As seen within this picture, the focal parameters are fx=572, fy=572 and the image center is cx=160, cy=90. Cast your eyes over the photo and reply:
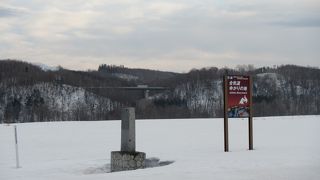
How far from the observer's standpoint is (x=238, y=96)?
17.7 m

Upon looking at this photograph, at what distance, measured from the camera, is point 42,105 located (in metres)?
126

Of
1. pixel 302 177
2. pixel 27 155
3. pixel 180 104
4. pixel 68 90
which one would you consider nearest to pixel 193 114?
pixel 180 104

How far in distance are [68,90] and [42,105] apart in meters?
9.39

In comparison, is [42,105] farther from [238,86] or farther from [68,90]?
[238,86]

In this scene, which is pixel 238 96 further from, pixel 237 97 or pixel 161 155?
pixel 161 155

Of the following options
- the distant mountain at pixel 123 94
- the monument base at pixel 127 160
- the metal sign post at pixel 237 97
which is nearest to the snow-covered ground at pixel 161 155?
the monument base at pixel 127 160

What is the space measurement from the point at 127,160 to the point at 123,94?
112 meters

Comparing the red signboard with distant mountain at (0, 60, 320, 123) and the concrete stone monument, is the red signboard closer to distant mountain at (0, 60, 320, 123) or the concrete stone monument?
the concrete stone monument

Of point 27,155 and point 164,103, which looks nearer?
point 27,155

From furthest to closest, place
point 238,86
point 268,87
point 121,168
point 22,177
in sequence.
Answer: point 268,87 → point 238,86 → point 121,168 → point 22,177

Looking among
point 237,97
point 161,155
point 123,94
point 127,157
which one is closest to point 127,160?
point 127,157

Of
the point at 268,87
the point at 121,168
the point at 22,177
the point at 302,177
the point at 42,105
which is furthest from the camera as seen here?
the point at 42,105

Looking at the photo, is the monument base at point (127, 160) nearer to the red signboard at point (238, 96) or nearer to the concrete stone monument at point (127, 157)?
the concrete stone monument at point (127, 157)

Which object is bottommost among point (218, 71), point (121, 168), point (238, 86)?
point (121, 168)
